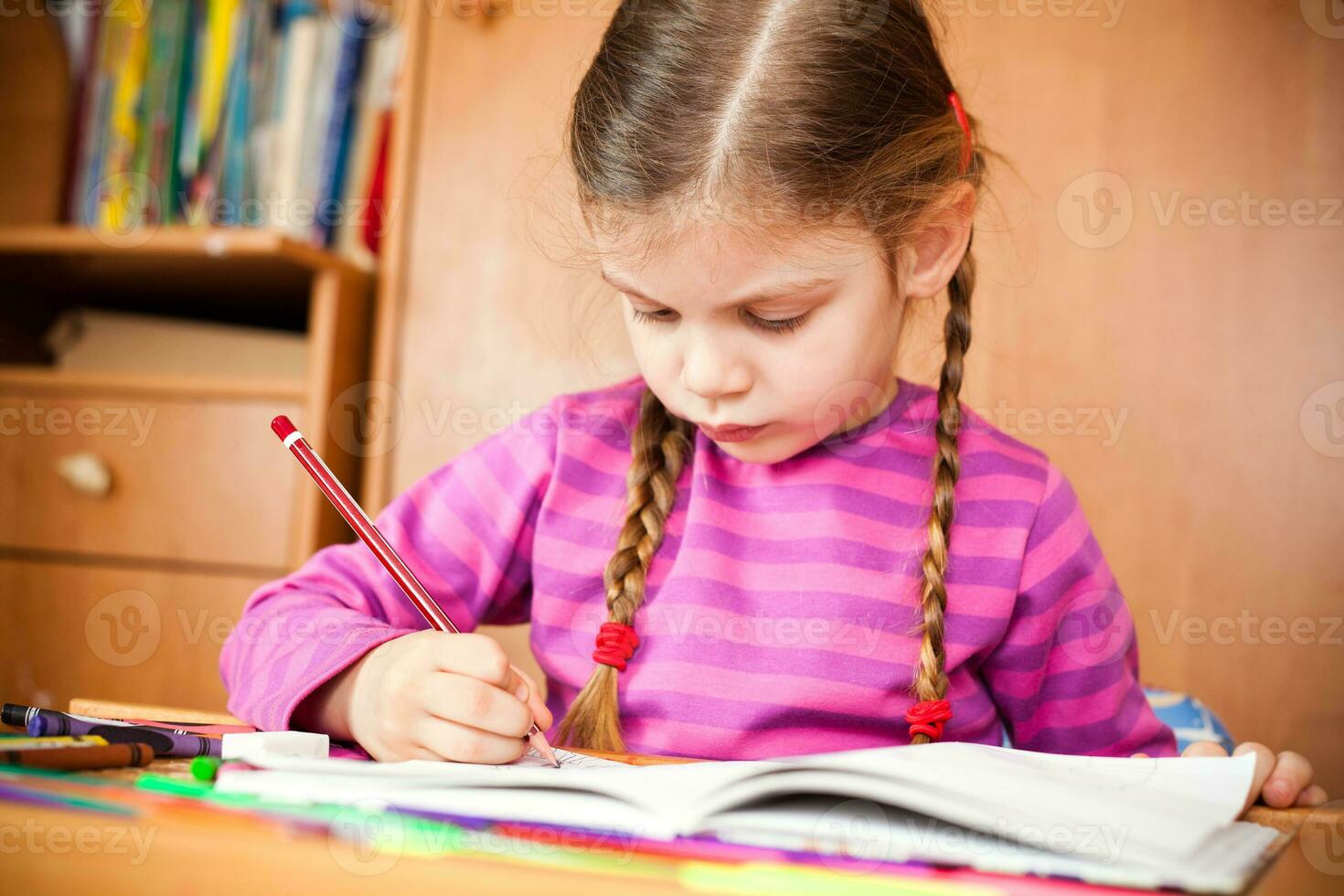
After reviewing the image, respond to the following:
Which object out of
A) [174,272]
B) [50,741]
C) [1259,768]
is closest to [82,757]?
[50,741]

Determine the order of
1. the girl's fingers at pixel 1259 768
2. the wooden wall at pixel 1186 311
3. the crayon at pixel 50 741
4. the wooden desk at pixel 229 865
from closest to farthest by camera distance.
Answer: the wooden desk at pixel 229 865 < the crayon at pixel 50 741 < the girl's fingers at pixel 1259 768 < the wooden wall at pixel 1186 311

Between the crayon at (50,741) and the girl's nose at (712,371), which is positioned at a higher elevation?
the girl's nose at (712,371)

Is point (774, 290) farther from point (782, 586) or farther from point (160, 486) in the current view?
point (160, 486)

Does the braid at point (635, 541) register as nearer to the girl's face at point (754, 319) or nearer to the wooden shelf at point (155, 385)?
the girl's face at point (754, 319)

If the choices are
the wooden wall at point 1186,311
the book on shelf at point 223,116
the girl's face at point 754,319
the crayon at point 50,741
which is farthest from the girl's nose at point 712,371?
the book on shelf at point 223,116

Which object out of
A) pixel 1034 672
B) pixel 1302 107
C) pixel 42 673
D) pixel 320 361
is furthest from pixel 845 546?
pixel 42 673

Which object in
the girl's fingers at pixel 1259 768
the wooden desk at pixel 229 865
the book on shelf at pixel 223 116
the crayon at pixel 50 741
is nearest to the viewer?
the wooden desk at pixel 229 865

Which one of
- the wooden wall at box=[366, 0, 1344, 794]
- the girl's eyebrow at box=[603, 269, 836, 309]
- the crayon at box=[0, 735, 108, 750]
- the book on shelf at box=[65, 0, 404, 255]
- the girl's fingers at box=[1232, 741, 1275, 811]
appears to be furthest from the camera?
the book on shelf at box=[65, 0, 404, 255]

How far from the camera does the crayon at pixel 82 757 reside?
370 mm

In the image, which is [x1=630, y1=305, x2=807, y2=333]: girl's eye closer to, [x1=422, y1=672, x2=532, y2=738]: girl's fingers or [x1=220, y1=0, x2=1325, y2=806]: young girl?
[x1=220, y1=0, x2=1325, y2=806]: young girl

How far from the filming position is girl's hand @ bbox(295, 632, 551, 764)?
0.50 m

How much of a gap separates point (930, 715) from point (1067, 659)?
14 cm

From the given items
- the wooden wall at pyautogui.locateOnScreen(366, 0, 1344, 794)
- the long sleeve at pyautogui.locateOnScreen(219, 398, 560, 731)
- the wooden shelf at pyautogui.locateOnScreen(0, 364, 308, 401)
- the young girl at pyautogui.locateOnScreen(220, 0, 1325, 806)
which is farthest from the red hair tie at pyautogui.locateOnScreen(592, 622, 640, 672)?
the wooden shelf at pyautogui.locateOnScreen(0, 364, 308, 401)

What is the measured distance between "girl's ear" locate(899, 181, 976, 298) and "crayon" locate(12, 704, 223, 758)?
0.49 m
